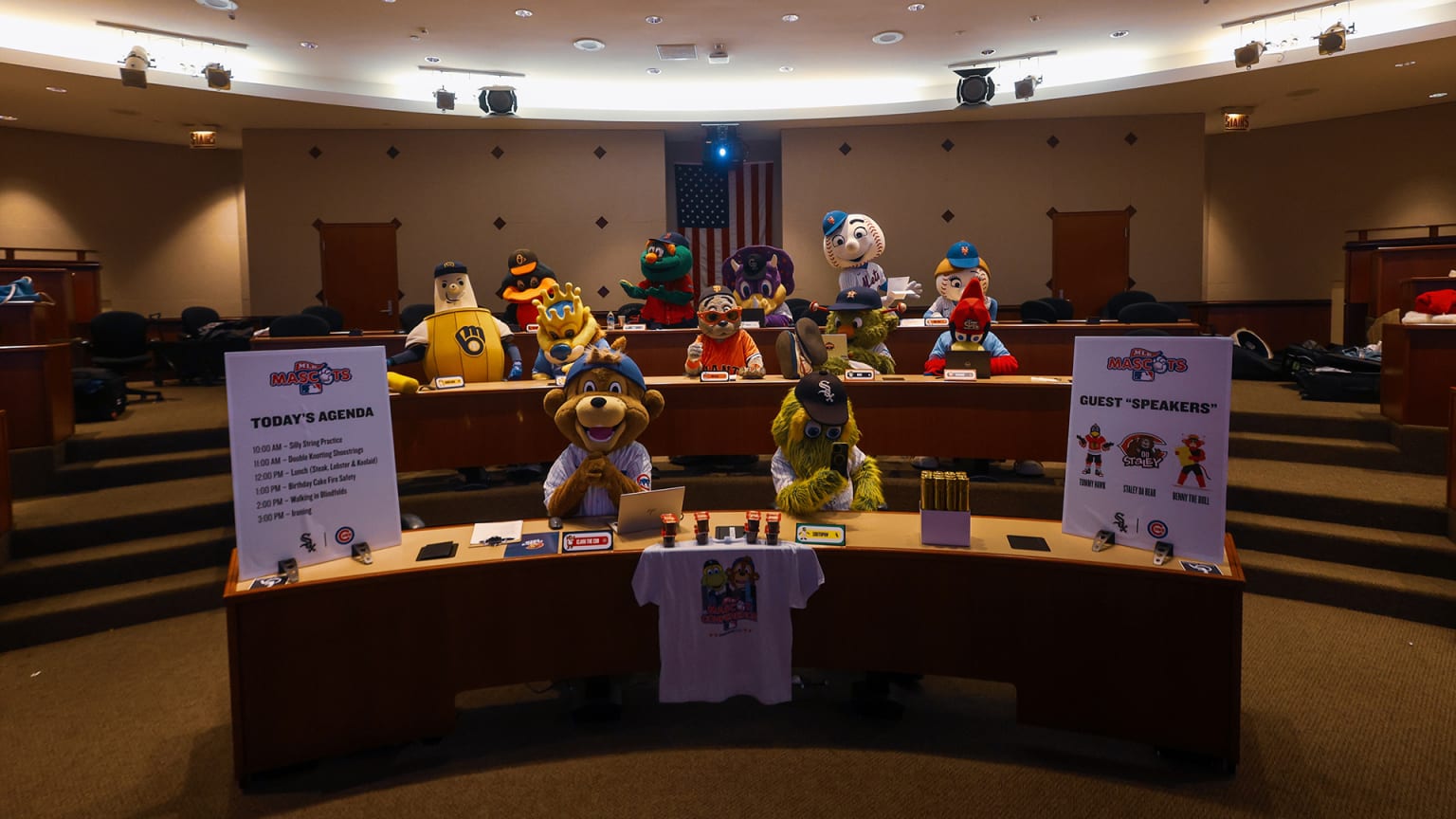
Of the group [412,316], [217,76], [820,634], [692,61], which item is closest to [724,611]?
[820,634]

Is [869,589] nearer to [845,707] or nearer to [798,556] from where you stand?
[798,556]

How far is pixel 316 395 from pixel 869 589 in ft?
6.66

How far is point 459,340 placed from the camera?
198 inches

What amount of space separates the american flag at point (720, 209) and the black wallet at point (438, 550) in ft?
27.7

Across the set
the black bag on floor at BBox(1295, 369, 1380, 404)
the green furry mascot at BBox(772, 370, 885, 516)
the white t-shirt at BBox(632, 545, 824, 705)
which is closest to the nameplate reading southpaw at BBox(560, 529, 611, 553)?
the white t-shirt at BBox(632, 545, 824, 705)

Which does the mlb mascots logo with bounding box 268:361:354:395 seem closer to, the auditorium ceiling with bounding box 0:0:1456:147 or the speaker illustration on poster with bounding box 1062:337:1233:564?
the speaker illustration on poster with bounding box 1062:337:1233:564

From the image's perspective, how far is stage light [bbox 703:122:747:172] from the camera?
9984 mm

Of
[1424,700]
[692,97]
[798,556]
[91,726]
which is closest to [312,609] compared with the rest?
[91,726]

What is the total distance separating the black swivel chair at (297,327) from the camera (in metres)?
6.23

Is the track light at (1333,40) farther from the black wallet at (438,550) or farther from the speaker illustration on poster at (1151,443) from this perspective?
the black wallet at (438,550)

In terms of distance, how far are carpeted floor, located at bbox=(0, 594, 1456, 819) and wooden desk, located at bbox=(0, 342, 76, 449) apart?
210 centimetres

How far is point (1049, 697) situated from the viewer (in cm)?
279

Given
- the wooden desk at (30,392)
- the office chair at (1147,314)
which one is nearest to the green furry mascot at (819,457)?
the office chair at (1147,314)

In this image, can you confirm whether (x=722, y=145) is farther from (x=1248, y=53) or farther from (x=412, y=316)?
(x=1248, y=53)
